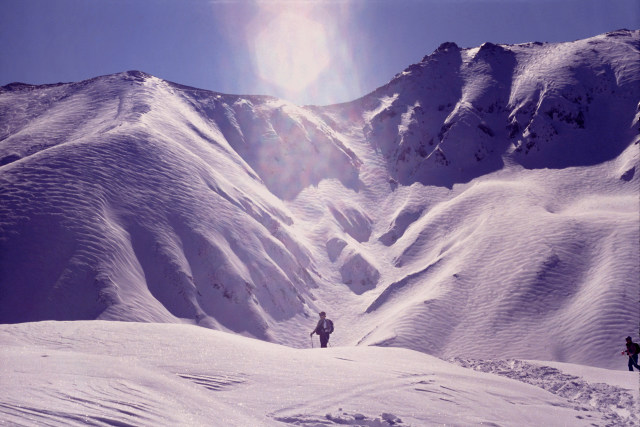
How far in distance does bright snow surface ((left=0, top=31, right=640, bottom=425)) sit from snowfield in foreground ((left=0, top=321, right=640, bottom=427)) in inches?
3.1

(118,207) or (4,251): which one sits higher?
(118,207)

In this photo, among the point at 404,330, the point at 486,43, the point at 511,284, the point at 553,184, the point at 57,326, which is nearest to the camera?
the point at 57,326

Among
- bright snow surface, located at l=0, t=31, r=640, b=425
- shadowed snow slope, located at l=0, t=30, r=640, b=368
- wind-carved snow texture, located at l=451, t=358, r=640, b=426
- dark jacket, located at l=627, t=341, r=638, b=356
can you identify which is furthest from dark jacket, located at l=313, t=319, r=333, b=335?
shadowed snow slope, located at l=0, t=30, r=640, b=368

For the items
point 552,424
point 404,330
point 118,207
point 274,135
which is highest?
point 274,135

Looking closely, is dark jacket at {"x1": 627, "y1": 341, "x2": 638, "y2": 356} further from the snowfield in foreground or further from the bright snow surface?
the snowfield in foreground

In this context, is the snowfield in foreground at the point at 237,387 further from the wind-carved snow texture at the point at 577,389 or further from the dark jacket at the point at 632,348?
the dark jacket at the point at 632,348

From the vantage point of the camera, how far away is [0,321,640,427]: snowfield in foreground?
7.71 m

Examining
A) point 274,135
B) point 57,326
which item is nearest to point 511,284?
point 57,326

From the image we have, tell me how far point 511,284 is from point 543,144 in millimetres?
35873

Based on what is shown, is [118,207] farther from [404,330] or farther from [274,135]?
[274,135]

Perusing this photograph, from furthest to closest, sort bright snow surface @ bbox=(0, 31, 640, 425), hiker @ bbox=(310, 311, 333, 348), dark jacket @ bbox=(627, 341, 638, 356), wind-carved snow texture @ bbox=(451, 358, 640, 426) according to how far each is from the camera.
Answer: hiker @ bbox=(310, 311, 333, 348) < dark jacket @ bbox=(627, 341, 638, 356) < wind-carved snow texture @ bbox=(451, 358, 640, 426) < bright snow surface @ bbox=(0, 31, 640, 425)

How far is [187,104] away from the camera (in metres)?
80.0

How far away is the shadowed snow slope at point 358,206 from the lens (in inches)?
1553

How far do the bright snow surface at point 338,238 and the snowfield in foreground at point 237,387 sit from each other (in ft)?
0.26
